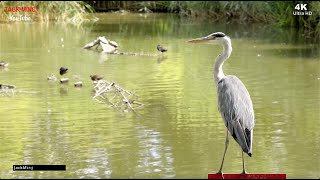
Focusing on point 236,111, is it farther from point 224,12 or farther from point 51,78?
point 224,12

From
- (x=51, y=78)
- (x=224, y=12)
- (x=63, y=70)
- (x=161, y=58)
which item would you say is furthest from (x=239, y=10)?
(x=51, y=78)

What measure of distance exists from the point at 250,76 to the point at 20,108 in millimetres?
4630

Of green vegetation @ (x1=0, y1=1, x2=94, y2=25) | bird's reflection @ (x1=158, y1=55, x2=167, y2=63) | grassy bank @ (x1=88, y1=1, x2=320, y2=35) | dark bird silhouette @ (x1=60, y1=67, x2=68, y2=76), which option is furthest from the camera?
green vegetation @ (x1=0, y1=1, x2=94, y2=25)

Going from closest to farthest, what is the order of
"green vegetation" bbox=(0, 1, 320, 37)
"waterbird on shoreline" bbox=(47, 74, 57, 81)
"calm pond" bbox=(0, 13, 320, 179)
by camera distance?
"calm pond" bbox=(0, 13, 320, 179) → "waterbird on shoreline" bbox=(47, 74, 57, 81) → "green vegetation" bbox=(0, 1, 320, 37)

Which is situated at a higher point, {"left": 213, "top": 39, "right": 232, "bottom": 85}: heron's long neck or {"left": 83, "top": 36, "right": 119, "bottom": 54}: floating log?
{"left": 213, "top": 39, "right": 232, "bottom": 85}: heron's long neck

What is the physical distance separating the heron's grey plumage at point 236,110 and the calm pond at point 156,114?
59cm

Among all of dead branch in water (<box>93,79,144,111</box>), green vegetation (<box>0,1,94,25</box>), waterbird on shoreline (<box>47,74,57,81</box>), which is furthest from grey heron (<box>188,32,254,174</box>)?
green vegetation (<box>0,1,94,25</box>)

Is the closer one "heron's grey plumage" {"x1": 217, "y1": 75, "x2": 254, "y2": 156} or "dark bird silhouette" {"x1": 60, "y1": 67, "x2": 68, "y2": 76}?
"heron's grey plumage" {"x1": 217, "y1": 75, "x2": 254, "y2": 156}

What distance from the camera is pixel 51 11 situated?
91.2ft

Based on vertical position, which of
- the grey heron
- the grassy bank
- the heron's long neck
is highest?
the heron's long neck

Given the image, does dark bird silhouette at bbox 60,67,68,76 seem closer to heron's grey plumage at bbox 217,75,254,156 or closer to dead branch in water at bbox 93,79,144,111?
dead branch in water at bbox 93,79,144,111

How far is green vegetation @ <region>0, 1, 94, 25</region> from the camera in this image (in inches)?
1022

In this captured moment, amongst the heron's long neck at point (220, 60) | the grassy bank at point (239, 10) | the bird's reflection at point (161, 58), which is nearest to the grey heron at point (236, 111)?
the heron's long neck at point (220, 60)

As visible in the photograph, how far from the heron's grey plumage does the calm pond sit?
1.93ft
